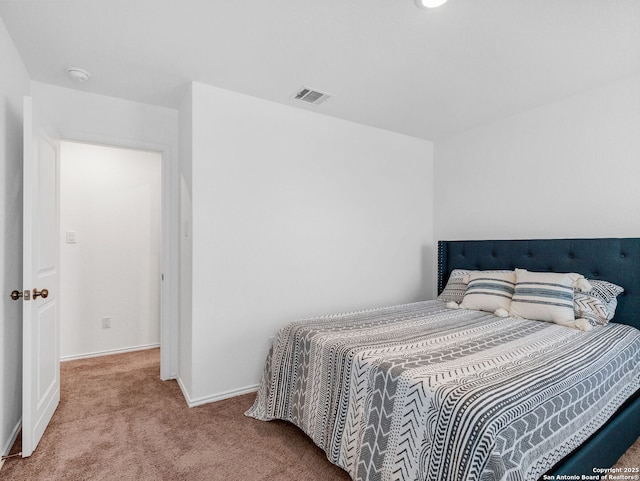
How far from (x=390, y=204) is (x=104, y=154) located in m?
3.10

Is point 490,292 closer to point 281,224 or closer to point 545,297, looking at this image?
point 545,297

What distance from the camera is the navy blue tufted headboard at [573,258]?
7.72ft

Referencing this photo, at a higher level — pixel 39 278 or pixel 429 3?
pixel 429 3

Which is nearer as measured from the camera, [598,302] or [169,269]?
[598,302]

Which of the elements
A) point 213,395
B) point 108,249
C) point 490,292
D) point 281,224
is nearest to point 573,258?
point 490,292

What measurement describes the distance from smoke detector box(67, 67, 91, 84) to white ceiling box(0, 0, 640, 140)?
0.05 meters

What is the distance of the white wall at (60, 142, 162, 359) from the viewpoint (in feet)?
11.3

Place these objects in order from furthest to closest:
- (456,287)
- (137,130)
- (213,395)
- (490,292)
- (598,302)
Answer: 1. (456,287)
2. (137,130)
3. (490,292)
4. (213,395)
5. (598,302)

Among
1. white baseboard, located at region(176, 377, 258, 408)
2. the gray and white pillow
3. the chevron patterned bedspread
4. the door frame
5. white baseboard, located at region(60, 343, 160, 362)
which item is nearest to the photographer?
the chevron patterned bedspread

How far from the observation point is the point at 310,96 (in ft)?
Result: 8.96

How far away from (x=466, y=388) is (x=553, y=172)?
7.86ft

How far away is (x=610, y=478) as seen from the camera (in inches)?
62.7

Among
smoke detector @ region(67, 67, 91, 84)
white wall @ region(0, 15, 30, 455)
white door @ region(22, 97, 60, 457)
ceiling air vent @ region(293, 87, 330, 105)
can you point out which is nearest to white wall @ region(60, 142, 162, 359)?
white door @ region(22, 97, 60, 457)

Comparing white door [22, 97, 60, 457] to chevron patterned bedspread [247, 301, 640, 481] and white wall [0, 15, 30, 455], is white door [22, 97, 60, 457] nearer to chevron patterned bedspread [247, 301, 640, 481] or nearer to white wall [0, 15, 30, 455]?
white wall [0, 15, 30, 455]
